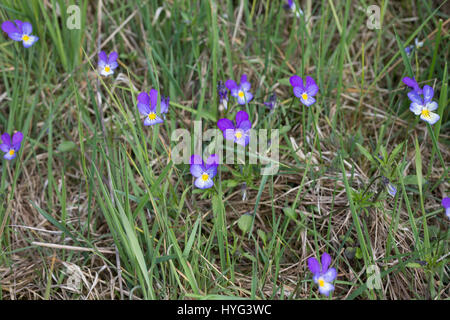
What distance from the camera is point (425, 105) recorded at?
258cm

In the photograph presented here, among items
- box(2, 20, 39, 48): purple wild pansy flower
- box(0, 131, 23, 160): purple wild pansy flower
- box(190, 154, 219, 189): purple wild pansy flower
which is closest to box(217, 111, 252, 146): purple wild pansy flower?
box(190, 154, 219, 189): purple wild pansy flower

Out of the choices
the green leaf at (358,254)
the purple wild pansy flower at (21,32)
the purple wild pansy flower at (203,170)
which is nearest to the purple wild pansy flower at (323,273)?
the green leaf at (358,254)

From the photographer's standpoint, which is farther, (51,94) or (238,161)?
(51,94)

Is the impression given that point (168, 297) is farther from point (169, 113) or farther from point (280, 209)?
point (169, 113)

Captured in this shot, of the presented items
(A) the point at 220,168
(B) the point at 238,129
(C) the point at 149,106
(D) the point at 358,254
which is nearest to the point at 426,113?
(D) the point at 358,254

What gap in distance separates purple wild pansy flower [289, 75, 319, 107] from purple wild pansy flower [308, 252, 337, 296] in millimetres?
903

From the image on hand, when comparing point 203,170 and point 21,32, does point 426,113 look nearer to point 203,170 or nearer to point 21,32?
point 203,170

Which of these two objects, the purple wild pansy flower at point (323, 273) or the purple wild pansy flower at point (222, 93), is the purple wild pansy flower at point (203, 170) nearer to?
the purple wild pansy flower at point (222, 93)

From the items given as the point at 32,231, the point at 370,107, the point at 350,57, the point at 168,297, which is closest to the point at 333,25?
the point at 350,57

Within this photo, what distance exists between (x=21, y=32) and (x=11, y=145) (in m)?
0.81

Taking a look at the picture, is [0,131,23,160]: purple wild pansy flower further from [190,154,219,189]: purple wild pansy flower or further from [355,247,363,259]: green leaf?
[355,247,363,259]: green leaf

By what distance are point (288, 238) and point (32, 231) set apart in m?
1.49
